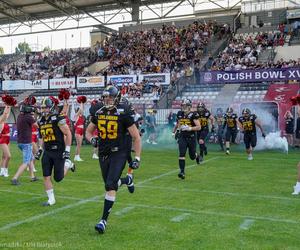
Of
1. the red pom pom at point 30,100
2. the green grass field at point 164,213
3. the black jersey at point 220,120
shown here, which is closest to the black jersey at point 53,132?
the green grass field at point 164,213

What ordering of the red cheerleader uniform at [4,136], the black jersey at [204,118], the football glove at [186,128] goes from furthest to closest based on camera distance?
the black jersey at [204,118]
the red cheerleader uniform at [4,136]
the football glove at [186,128]

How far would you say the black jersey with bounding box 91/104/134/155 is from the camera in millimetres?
6242

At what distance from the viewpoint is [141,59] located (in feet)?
106

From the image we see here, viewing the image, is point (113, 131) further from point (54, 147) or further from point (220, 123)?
point (220, 123)

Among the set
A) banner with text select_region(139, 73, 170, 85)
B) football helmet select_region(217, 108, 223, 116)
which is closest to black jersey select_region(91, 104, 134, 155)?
football helmet select_region(217, 108, 223, 116)

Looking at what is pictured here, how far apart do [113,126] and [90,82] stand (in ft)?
78.5

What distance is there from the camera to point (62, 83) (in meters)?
31.0

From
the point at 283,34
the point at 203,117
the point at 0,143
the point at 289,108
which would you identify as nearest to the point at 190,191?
the point at 0,143

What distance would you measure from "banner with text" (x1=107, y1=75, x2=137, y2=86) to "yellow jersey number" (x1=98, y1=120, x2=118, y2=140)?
21306mm

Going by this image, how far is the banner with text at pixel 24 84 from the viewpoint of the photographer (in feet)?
105

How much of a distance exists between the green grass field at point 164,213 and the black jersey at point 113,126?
1184mm

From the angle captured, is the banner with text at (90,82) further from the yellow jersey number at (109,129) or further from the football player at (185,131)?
the yellow jersey number at (109,129)

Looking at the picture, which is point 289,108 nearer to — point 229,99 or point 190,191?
point 229,99

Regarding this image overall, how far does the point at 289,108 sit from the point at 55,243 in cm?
1588
